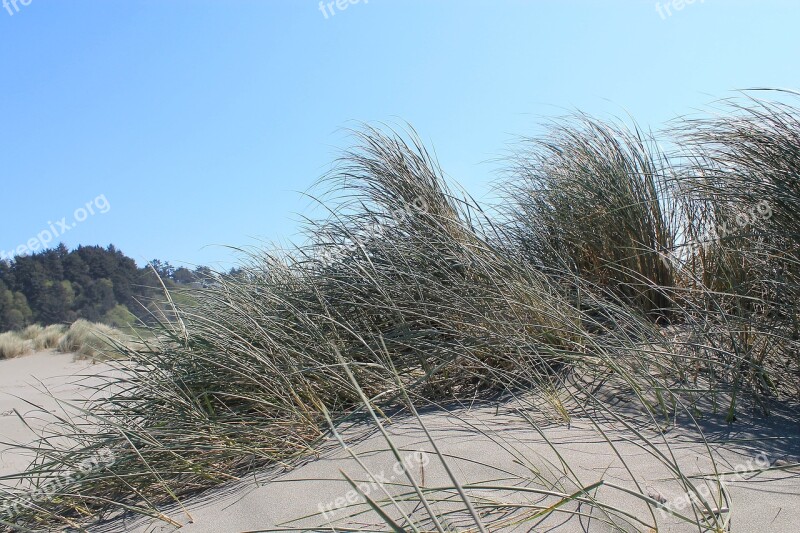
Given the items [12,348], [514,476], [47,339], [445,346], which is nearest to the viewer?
[514,476]

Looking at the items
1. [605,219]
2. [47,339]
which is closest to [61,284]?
[47,339]

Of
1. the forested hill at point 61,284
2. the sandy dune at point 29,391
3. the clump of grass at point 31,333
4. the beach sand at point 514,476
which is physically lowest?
the beach sand at point 514,476

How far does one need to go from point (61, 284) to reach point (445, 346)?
2649 cm

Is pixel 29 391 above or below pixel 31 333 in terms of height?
below

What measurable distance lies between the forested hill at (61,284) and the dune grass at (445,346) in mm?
20957

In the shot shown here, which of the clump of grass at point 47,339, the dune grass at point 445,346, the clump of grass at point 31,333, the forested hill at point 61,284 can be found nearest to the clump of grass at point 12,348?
the clump of grass at point 47,339

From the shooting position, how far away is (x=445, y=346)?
3.00 metres

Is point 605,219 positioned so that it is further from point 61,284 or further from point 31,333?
point 61,284

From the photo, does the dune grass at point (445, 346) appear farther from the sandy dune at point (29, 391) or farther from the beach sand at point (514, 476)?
the sandy dune at point (29, 391)

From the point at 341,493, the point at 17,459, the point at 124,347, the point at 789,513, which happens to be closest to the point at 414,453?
the point at 341,493

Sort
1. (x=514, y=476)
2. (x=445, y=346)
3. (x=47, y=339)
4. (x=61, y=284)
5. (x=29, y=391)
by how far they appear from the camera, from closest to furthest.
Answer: (x=514, y=476) → (x=445, y=346) → (x=29, y=391) → (x=47, y=339) → (x=61, y=284)

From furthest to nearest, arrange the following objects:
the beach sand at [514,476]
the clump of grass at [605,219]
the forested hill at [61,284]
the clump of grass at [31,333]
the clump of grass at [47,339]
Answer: the forested hill at [61,284], the clump of grass at [31,333], the clump of grass at [47,339], the clump of grass at [605,219], the beach sand at [514,476]

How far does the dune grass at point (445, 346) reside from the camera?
2.57 meters

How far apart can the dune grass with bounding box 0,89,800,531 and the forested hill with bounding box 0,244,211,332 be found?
68.8ft
